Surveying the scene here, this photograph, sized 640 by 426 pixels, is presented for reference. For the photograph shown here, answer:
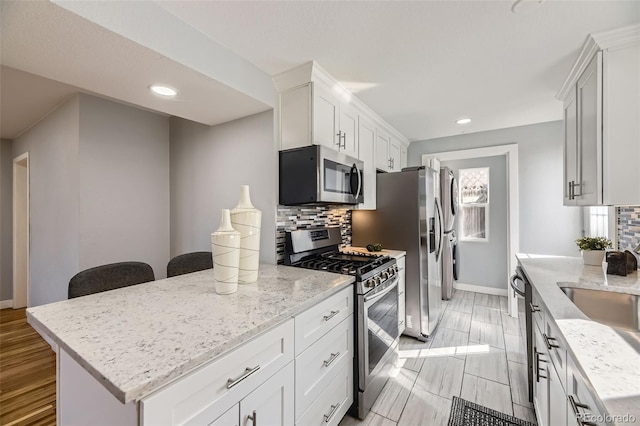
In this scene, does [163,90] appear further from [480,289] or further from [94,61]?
[480,289]

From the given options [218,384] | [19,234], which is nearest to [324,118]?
[218,384]

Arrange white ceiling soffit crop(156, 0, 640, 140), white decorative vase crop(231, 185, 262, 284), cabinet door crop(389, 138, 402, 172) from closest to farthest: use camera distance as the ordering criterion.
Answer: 1. white ceiling soffit crop(156, 0, 640, 140)
2. white decorative vase crop(231, 185, 262, 284)
3. cabinet door crop(389, 138, 402, 172)

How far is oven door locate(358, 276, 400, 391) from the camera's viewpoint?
1.70 m

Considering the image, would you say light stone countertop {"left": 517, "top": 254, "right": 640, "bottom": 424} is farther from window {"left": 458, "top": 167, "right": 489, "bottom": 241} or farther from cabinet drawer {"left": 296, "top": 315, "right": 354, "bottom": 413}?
window {"left": 458, "top": 167, "right": 489, "bottom": 241}

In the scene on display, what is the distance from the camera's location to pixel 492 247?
4.25 m

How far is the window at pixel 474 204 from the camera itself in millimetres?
4348

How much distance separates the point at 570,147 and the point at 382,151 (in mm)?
1674

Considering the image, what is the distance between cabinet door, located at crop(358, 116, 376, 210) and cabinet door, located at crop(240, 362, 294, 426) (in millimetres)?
1799

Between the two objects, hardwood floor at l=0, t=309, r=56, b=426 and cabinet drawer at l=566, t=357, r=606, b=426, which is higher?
cabinet drawer at l=566, t=357, r=606, b=426

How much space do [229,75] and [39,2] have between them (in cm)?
87

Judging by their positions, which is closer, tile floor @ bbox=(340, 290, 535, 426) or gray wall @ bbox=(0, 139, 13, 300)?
tile floor @ bbox=(340, 290, 535, 426)

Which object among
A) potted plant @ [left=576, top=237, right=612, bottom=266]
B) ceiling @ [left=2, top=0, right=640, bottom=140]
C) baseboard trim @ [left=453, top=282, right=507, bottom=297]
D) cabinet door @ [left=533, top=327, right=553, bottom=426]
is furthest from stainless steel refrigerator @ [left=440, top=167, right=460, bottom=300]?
cabinet door @ [left=533, top=327, right=553, bottom=426]

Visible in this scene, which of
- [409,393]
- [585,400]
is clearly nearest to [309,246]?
[409,393]

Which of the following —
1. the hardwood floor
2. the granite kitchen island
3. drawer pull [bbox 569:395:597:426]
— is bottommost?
the hardwood floor
